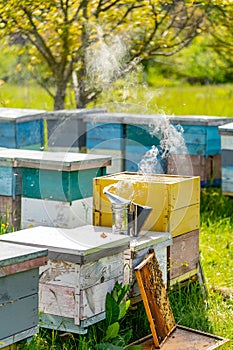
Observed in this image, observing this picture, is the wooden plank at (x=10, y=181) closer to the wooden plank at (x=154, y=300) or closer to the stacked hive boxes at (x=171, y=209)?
the stacked hive boxes at (x=171, y=209)

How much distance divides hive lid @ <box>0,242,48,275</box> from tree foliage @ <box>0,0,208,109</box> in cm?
425

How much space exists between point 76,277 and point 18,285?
14.5 inches

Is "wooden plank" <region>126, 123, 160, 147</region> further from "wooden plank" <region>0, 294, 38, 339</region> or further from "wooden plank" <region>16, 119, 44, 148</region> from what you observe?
"wooden plank" <region>0, 294, 38, 339</region>

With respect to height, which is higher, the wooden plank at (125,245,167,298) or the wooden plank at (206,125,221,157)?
the wooden plank at (206,125,221,157)

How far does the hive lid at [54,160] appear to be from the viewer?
4.27 m

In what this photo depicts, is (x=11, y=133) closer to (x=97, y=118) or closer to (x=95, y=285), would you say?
(x=97, y=118)

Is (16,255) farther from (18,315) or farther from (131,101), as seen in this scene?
(131,101)

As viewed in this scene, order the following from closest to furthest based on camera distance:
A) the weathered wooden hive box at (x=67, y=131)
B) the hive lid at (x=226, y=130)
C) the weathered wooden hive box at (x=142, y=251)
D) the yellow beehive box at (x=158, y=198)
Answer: the weathered wooden hive box at (x=142, y=251) → the yellow beehive box at (x=158, y=198) → the hive lid at (x=226, y=130) → the weathered wooden hive box at (x=67, y=131)

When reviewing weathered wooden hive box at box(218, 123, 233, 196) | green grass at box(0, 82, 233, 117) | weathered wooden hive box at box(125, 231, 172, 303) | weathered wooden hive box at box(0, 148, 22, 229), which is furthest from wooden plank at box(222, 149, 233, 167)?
weathered wooden hive box at box(125, 231, 172, 303)

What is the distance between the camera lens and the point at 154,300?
3.45 m

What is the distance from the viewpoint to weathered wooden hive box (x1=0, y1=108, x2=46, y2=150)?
20.7 ft

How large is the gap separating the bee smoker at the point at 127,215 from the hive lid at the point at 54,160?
1.93ft

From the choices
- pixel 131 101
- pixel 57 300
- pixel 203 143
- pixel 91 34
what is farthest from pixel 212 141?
pixel 57 300

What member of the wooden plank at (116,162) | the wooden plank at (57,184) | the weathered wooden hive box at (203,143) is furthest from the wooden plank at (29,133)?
the wooden plank at (57,184)
